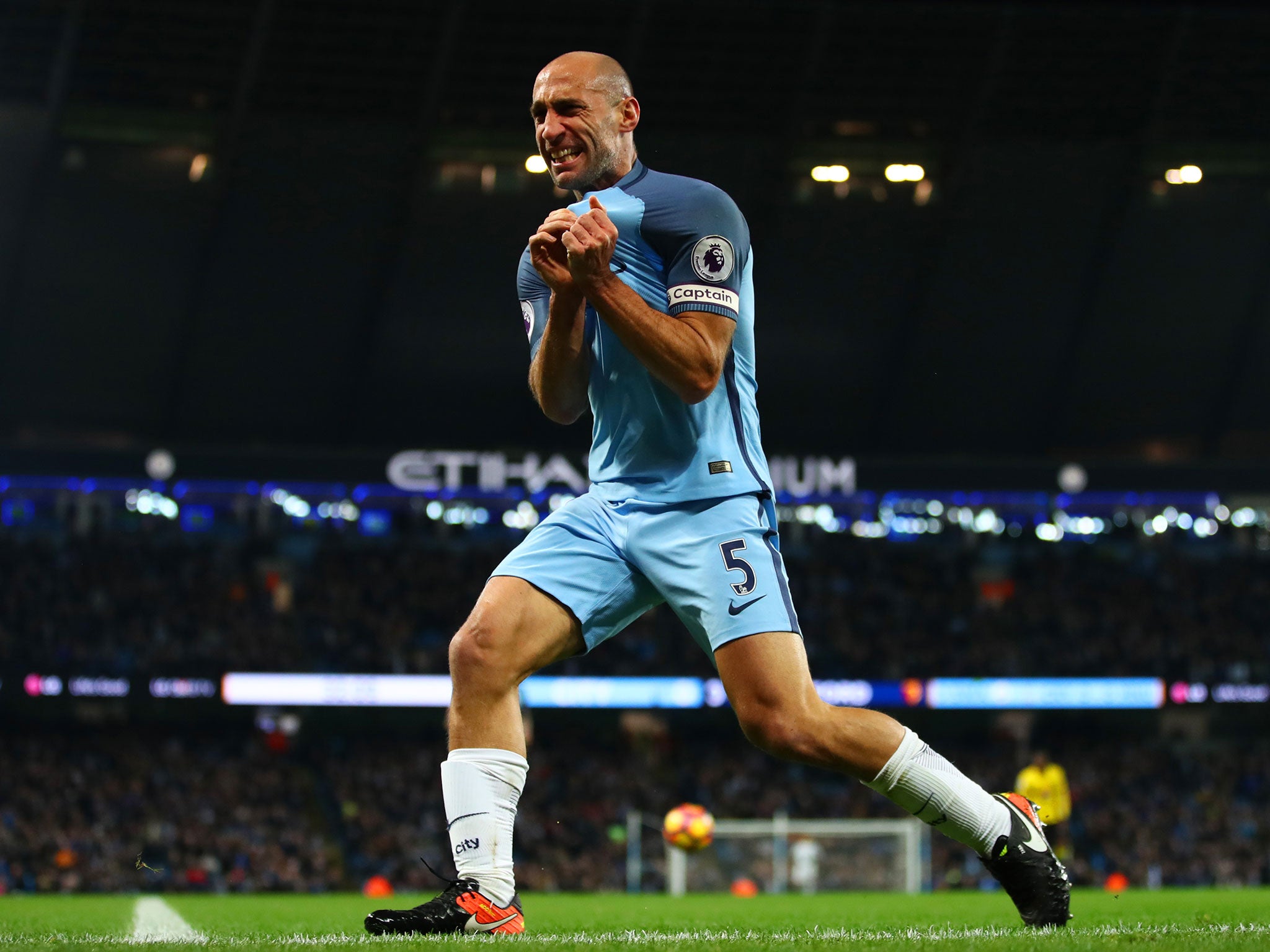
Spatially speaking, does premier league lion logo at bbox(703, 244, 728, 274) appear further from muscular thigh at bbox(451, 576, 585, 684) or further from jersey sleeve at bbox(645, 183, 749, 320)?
muscular thigh at bbox(451, 576, 585, 684)

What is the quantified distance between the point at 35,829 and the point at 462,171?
13.8 m

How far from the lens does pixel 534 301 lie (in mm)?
4684

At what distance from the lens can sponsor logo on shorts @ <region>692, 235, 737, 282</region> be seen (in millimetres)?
4199

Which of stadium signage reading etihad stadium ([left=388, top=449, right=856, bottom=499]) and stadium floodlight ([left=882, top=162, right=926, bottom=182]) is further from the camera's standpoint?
stadium signage reading etihad stadium ([left=388, top=449, right=856, bottom=499])

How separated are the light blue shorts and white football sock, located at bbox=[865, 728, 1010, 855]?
48 cm

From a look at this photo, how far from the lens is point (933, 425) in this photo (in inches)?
1099

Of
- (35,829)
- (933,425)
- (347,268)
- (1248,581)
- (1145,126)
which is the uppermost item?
(1145,126)

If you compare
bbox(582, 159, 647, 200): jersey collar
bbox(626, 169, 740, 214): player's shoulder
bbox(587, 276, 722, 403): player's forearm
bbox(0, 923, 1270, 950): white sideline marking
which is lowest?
bbox(0, 923, 1270, 950): white sideline marking

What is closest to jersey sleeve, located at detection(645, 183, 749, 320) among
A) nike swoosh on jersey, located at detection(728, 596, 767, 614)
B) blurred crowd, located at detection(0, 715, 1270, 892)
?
nike swoosh on jersey, located at detection(728, 596, 767, 614)

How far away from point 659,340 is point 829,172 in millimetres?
21692

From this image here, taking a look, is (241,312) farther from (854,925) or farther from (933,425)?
(854,925)

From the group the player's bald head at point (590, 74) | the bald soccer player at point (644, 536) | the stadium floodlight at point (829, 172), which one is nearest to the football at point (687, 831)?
the bald soccer player at point (644, 536)

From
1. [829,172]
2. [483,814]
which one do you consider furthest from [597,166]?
[829,172]

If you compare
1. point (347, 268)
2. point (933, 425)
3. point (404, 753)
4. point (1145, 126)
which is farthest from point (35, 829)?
point (1145, 126)
